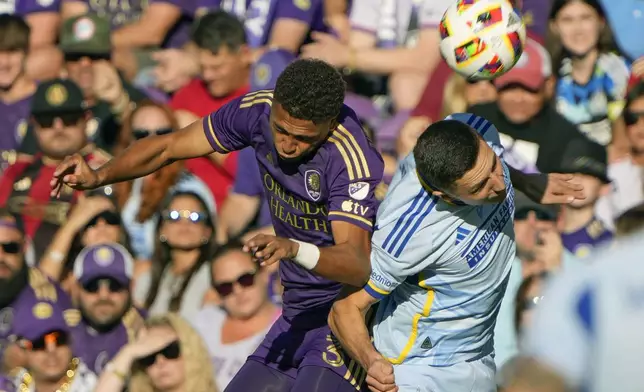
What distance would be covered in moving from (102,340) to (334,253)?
3.34 metres

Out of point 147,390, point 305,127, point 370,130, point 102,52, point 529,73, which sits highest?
point 305,127

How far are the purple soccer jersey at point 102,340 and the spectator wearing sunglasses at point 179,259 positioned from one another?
16cm

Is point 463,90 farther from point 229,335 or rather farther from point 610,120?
point 229,335

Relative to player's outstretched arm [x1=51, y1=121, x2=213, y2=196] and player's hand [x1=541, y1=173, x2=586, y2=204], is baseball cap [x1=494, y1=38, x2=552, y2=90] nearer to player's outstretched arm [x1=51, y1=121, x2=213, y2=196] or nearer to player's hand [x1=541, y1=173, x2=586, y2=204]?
player's hand [x1=541, y1=173, x2=586, y2=204]

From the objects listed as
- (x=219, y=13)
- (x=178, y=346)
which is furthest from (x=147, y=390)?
(x=219, y=13)

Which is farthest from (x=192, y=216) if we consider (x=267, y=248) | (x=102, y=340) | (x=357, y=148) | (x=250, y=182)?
(x=267, y=248)

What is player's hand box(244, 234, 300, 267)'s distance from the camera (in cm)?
460

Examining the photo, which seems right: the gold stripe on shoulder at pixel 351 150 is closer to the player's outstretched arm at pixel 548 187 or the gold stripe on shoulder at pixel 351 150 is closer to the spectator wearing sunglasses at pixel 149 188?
the player's outstretched arm at pixel 548 187

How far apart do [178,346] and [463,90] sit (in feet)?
7.85

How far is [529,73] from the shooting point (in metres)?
7.79

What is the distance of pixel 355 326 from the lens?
5.15 metres

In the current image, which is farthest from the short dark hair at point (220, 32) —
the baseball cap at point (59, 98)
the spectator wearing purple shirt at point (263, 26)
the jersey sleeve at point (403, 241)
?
the jersey sleeve at point (403, 241)

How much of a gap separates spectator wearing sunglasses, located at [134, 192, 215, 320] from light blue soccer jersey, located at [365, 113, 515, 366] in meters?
2.75

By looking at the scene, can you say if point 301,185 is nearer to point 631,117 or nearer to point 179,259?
point 631,117
